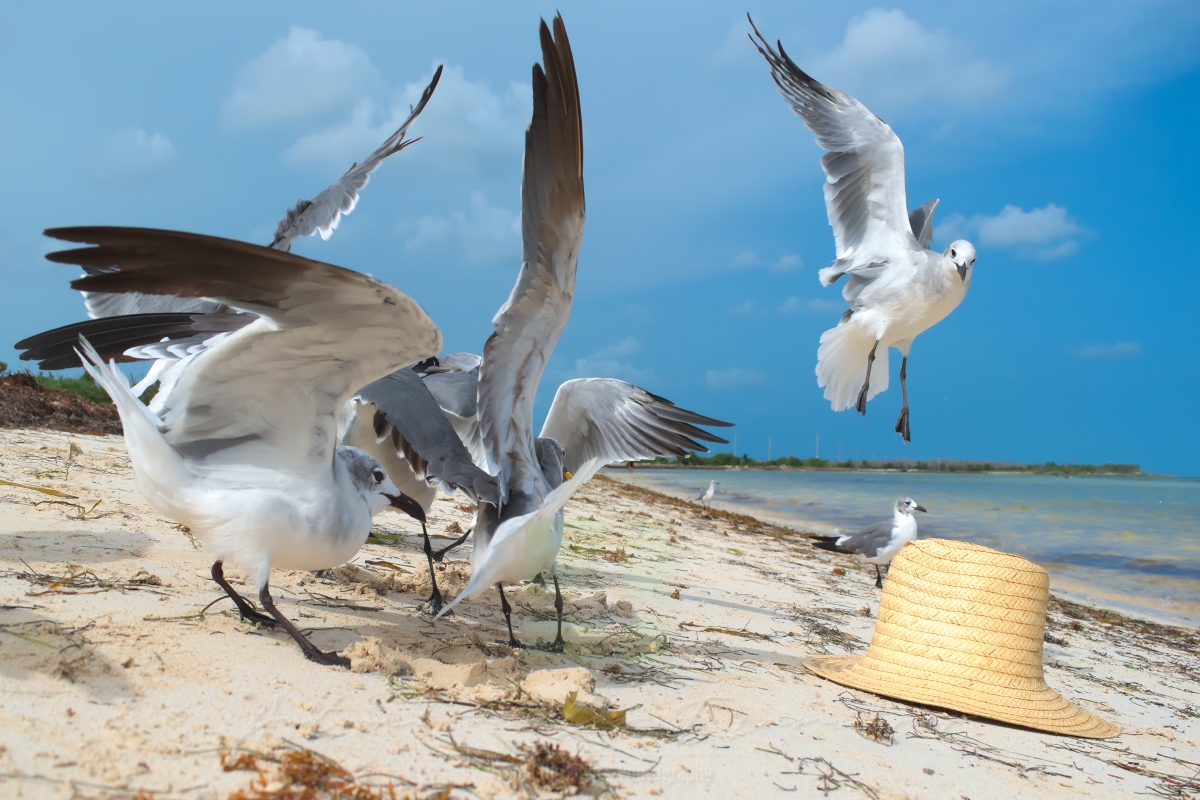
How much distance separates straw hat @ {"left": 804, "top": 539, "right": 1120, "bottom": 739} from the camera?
3.28 meters

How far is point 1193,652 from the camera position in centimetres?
645

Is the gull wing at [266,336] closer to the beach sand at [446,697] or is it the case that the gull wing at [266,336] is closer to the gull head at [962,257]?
the beach sand at [446,697]

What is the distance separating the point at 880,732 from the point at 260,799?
2.01 meters

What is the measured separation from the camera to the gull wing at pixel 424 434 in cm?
322

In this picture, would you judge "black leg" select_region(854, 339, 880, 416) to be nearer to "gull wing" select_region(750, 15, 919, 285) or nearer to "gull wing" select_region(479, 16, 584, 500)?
"gull wing" select_region(750, 15, 919, 285)

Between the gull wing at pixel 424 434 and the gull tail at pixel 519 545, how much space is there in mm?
234

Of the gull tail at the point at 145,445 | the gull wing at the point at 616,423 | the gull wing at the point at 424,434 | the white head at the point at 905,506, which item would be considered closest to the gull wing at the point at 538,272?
the gull wing at the point at 424,434

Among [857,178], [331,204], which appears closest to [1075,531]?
[857,178]

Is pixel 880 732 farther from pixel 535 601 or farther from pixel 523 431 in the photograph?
pixel 535 601

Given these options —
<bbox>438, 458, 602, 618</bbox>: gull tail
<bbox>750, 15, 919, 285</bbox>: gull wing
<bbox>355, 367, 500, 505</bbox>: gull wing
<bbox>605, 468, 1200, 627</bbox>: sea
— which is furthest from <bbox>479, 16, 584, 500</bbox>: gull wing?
<bbox>605, 468, 1200, 627</bbox>: sea

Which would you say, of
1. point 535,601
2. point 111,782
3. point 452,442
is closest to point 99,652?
point 111,782

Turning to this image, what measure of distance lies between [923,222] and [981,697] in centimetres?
588

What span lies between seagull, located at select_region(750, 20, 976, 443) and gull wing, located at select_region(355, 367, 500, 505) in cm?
462

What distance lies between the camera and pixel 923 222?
808 centimetres
